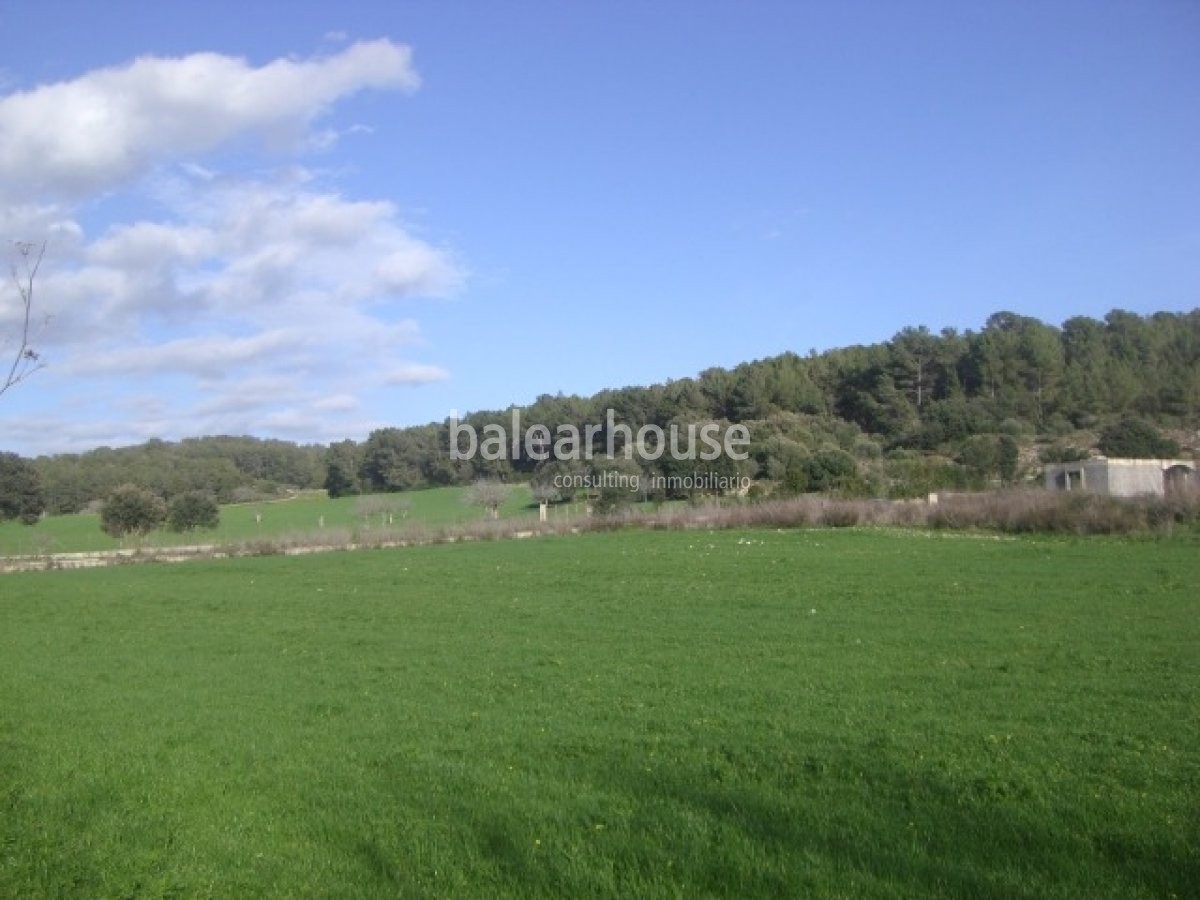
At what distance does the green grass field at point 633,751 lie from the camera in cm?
538

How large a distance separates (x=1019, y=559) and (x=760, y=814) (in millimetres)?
21830

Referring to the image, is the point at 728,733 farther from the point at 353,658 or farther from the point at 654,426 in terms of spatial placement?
the point at 654,426

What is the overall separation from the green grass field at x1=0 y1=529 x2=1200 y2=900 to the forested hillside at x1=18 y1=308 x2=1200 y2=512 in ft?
126

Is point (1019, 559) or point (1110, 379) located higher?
point (1110, 379)

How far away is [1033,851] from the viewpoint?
5.26 m

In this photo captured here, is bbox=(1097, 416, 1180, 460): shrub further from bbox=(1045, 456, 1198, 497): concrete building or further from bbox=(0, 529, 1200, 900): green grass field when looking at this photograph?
bbox=(0, 529, 1200, 900): green grass field

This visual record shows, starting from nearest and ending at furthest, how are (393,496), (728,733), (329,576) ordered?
(728,733) < (329,576) < (393,496)

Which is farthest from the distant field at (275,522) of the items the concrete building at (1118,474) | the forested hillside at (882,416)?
the concrete building at (1118,474)

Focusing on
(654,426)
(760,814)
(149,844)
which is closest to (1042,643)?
(760,814)

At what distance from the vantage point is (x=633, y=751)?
7996 millimetres

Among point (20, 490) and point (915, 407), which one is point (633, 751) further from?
point (20, 490)

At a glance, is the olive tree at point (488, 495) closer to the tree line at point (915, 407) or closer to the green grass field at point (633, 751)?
the tree line at point (915, 407)

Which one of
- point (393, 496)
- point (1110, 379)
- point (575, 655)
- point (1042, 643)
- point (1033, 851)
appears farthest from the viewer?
point (393, 496)

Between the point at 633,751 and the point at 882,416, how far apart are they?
2845 inches
